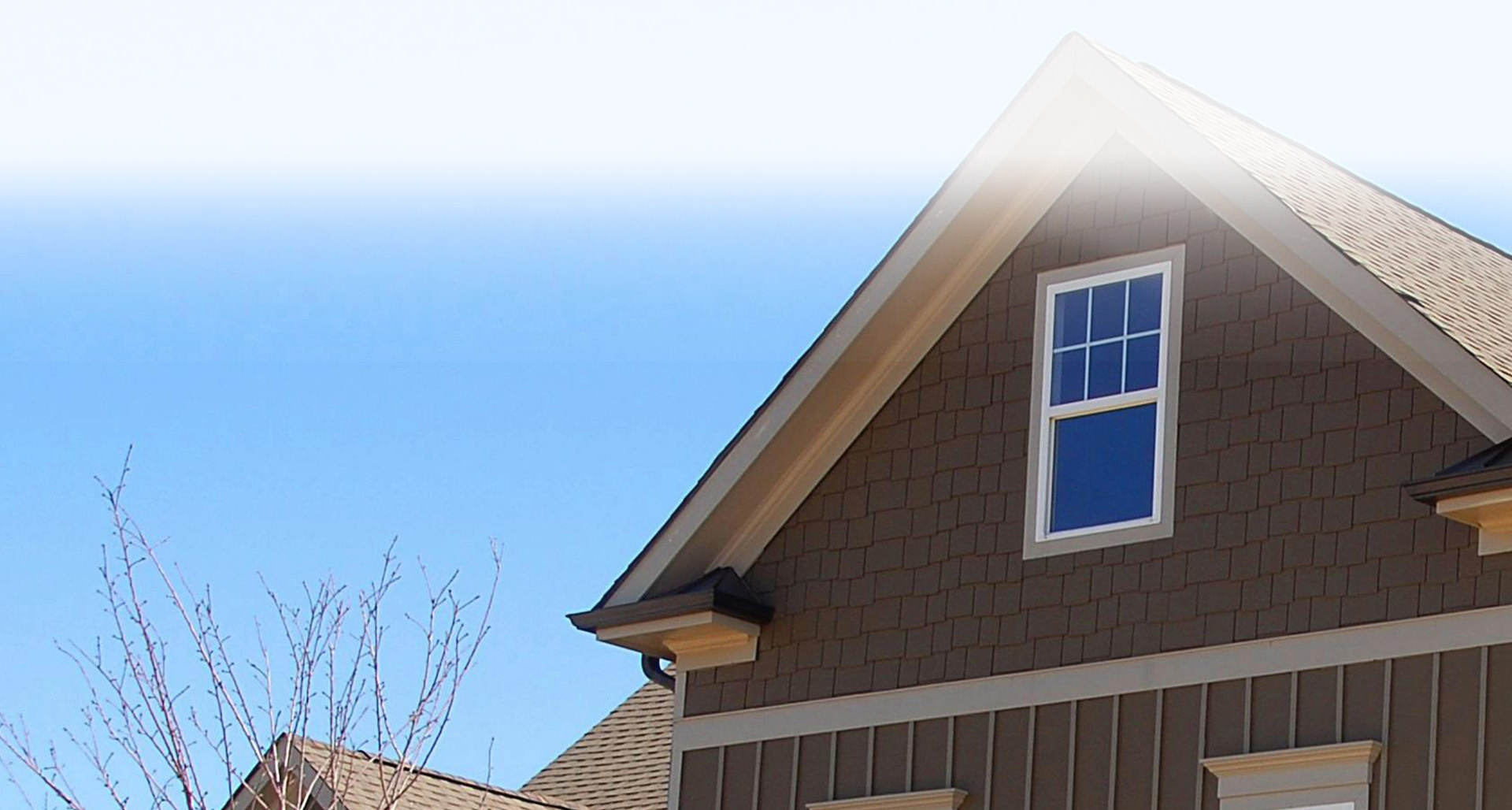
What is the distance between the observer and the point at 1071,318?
1253cm

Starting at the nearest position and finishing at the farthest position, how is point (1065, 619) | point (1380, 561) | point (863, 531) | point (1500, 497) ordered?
point (1500, 497) → point (1380, 561) → point (1065, 619) → point (863, 531)

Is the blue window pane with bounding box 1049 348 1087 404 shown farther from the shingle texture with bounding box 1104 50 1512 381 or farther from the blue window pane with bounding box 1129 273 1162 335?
the shingle texture with bounding box 1104 50 1512 381

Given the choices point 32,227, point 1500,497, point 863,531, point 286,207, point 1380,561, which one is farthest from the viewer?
point 863,531

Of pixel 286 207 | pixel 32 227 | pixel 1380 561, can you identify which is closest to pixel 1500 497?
pixel 1380 561

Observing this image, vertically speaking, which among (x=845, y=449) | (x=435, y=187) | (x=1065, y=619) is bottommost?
(x=1065, y=619)

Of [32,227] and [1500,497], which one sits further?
[1500,497]

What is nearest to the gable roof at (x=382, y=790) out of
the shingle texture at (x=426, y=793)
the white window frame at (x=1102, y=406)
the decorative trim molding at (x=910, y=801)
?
the shingle texture at (x=426, y=793)

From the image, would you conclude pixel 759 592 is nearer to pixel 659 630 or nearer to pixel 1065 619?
pixel 659 630

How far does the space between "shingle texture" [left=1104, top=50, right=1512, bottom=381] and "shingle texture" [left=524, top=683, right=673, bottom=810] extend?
7.33 m

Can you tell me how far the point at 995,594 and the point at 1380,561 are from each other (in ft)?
7.35

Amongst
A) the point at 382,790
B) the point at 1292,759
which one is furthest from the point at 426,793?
the point at 1292,759

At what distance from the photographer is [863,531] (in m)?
12.8

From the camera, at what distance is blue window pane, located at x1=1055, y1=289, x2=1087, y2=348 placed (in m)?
12.5

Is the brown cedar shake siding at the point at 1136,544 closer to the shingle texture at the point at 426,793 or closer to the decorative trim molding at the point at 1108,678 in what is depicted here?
the decorative trim molding at the point at 1108,678
